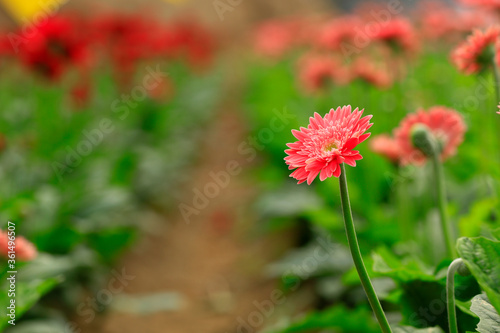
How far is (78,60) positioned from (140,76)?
184 cm

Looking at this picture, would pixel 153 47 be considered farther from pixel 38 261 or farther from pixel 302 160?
pixel 302 160

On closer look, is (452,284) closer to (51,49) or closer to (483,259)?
(483,259)

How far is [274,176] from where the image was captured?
10.1ft

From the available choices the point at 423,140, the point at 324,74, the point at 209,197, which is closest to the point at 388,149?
the point at 423,140

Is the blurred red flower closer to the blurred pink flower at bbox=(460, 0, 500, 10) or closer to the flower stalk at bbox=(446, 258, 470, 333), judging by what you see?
the blurred pink flower at bbox=(460, 0, 500, 10)

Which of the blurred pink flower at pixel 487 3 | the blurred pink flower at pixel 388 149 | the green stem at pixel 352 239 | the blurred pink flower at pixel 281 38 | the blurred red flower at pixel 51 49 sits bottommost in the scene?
the green stem at pixel 352 239

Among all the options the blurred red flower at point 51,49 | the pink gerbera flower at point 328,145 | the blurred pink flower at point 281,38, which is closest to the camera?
the pink gerbera flower at point 328,145

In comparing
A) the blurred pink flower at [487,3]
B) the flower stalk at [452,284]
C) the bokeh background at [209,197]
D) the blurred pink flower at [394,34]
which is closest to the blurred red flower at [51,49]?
the bokeh background at [209,197]

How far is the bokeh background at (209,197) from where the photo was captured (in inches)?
62.4

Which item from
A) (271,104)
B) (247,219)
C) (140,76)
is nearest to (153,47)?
(140,76)

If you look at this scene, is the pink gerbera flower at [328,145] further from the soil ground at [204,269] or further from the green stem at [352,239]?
the soil ground at [204,269]

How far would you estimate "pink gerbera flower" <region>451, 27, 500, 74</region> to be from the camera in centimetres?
112

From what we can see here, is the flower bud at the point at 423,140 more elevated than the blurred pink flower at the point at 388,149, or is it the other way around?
the blurred pink flower at the point at 388,149

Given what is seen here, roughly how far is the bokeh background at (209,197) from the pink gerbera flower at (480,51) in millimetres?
242
